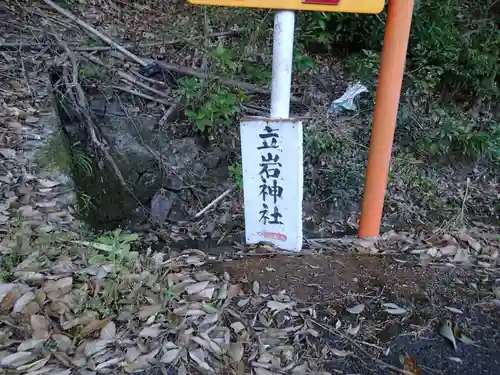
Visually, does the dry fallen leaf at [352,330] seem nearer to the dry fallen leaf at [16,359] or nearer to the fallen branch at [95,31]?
the dry fallen leaf at [16,359]

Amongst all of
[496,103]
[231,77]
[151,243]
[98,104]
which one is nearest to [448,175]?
[496,103]

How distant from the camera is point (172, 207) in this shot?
421 cm

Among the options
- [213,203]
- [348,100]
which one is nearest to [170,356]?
[213,203]

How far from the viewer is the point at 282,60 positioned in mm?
2449

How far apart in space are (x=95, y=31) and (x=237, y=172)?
2.28 metres

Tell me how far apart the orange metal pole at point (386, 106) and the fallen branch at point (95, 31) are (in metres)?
2.88

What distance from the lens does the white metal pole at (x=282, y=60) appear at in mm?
2367

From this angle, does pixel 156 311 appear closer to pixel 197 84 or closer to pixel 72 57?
pixel 197 84

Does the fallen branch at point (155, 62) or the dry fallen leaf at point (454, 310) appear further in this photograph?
the fallen branch at point (155, 62)

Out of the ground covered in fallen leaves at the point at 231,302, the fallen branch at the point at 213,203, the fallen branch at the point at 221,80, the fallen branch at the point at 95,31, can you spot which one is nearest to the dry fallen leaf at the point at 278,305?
the ground covered in fallen leaves at the point at 231,302

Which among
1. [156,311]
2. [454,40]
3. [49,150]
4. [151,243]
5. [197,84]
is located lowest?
[151,243]

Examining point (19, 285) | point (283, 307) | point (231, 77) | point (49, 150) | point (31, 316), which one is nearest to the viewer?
point (31, 316)

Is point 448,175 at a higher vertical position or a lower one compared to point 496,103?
lower

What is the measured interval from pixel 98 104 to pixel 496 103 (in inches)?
172
